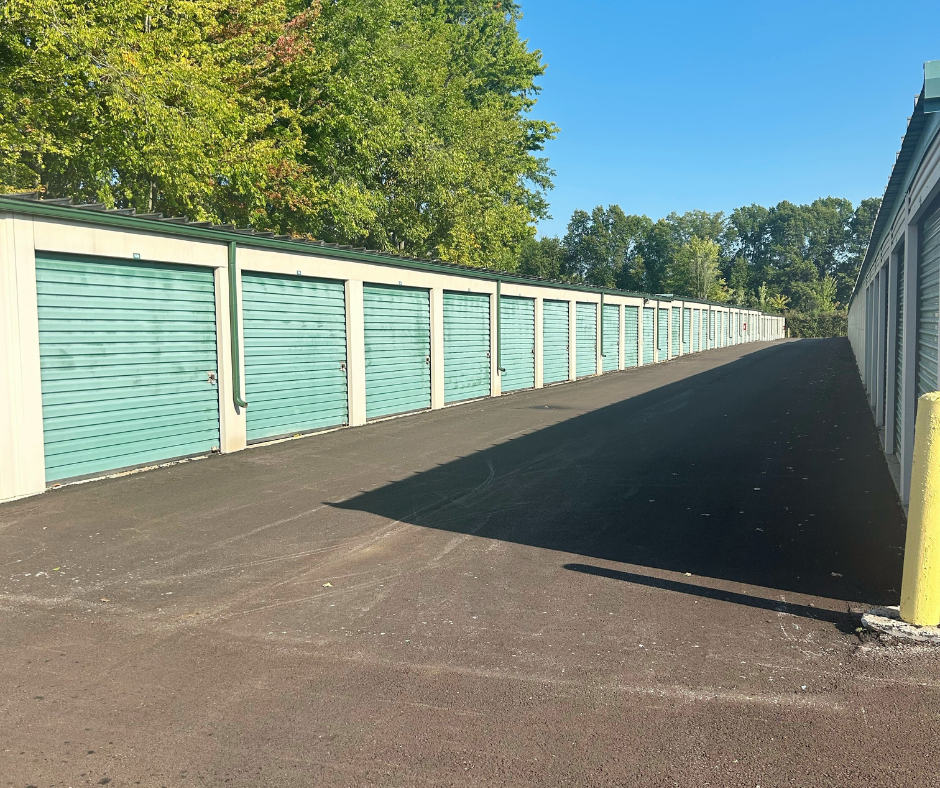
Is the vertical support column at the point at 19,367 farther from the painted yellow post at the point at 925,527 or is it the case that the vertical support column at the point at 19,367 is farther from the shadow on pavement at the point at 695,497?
the painted yellow post at the point at 925,527

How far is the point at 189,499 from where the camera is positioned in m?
8.91

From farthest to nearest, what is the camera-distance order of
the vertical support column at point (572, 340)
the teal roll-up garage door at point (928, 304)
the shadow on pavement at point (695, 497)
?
the vertical support column at point (572, 340) → the teal roll-up garage door at point (928, 304) → the shadow on pavement at point (695, 497)

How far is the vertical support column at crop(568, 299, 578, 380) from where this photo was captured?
2700 centimetres

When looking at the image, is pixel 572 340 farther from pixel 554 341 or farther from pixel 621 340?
pixel 621 340

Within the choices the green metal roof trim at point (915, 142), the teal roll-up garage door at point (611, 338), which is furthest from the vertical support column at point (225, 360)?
the teal roll-up garage door at point (611, 338)

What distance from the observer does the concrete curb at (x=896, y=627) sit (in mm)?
4465

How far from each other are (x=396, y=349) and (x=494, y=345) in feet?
17.4

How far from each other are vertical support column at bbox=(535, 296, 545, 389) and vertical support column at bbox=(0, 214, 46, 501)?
55.5ft

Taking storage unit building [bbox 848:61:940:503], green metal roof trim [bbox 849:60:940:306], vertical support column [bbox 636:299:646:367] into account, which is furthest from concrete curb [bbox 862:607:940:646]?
vertical support column [bbox 636:299:646:367]

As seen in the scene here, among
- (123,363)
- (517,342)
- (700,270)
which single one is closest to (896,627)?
(123,363)

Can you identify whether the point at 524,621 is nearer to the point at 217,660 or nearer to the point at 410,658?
the point at 410,658

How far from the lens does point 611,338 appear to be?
3166 centimetres

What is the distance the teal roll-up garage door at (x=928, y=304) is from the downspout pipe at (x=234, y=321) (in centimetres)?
954

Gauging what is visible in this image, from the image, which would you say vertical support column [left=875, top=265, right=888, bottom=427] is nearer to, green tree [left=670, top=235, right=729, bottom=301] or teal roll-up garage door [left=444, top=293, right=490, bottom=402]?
teal roll-up garage door [left=444, top=293, right=490, bottom=402]
